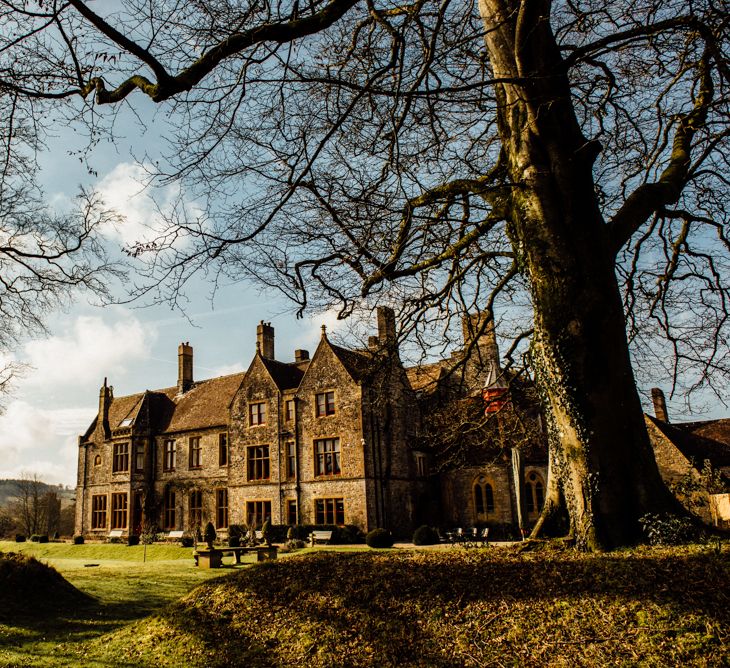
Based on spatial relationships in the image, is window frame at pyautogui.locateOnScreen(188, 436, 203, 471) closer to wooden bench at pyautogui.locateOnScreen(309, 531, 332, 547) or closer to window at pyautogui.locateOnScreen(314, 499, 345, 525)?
window at pyautogui.locateOnScreen(314, 499, 345, 525)

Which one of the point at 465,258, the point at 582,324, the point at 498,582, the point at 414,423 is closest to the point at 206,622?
the point at 498,582

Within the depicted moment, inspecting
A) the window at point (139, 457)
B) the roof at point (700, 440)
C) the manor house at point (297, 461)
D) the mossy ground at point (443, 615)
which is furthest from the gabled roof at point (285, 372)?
the mossy ground at point (443, 615)

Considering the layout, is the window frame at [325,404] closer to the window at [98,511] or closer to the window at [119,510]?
the window at [119,510]

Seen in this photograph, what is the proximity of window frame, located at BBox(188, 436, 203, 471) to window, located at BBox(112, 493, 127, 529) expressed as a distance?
5414mm

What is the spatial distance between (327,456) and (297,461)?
1.78 meters

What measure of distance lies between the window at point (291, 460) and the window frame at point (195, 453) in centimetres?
717

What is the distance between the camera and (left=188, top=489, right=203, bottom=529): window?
3547 cm

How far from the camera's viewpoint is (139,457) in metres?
38.8

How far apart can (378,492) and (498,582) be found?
901 inches

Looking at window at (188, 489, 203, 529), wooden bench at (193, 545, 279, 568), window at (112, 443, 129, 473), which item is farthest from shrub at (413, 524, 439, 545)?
window at (112, 443, 129, 473)

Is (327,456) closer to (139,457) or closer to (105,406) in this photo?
(139,457)

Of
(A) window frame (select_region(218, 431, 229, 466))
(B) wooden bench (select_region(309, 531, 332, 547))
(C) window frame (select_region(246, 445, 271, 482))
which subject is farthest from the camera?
(A) window frame (select_region(218, 431, 229, 466))

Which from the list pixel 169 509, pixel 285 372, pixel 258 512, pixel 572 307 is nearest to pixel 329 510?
pixel 258 512

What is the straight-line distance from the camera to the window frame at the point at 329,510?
29.5 metres
